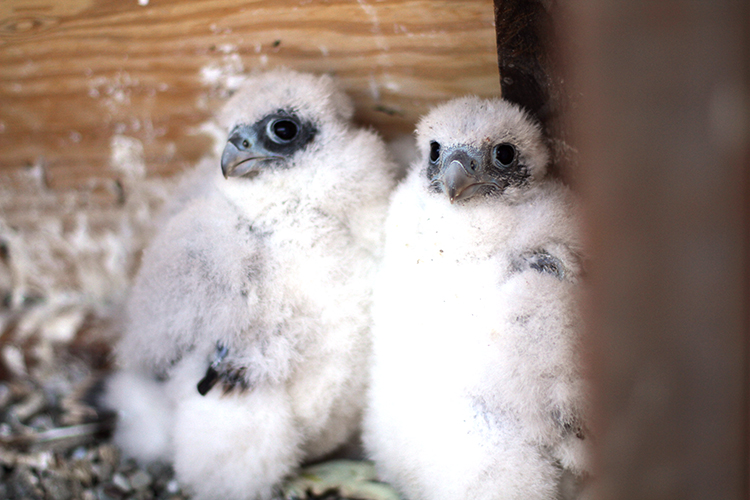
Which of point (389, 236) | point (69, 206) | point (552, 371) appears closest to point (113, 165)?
point (69, 206)

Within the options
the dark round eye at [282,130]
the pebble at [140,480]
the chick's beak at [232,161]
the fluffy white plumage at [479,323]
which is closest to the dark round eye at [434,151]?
the fluffy white plumage at [479,323]

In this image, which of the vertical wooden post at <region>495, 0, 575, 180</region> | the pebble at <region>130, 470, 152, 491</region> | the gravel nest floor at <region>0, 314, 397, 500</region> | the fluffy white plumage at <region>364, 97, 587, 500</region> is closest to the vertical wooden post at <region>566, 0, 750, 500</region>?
the fluffy white plumage at <region>364, 97, 587, 500</region>

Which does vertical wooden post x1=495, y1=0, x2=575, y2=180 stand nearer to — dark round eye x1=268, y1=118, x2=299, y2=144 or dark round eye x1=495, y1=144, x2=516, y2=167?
dark round eye x1=495, y1=144, x2=516, y2=167

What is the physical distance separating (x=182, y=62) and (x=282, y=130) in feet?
1.79

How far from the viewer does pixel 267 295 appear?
5.83 ft

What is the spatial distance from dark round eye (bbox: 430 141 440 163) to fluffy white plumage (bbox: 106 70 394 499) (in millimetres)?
274

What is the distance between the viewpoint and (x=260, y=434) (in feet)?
5.83

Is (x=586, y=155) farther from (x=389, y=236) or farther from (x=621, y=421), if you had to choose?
(x=389, y=236)

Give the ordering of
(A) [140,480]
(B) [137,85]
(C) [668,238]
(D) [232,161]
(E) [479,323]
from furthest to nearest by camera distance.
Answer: (B) [137,85] → (A) [140,480] → (D) [232,161] → (E) [479,323] → (C) [668,238]

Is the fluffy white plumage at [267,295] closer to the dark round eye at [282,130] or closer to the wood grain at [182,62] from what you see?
the dark round eye at [282,130]

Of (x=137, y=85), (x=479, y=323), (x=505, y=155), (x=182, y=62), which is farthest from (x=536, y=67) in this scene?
(x=137, y=85)

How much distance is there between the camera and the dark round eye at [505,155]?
1.69 meters

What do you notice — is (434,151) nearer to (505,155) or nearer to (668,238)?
(505,155)

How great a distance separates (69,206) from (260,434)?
1.54m
